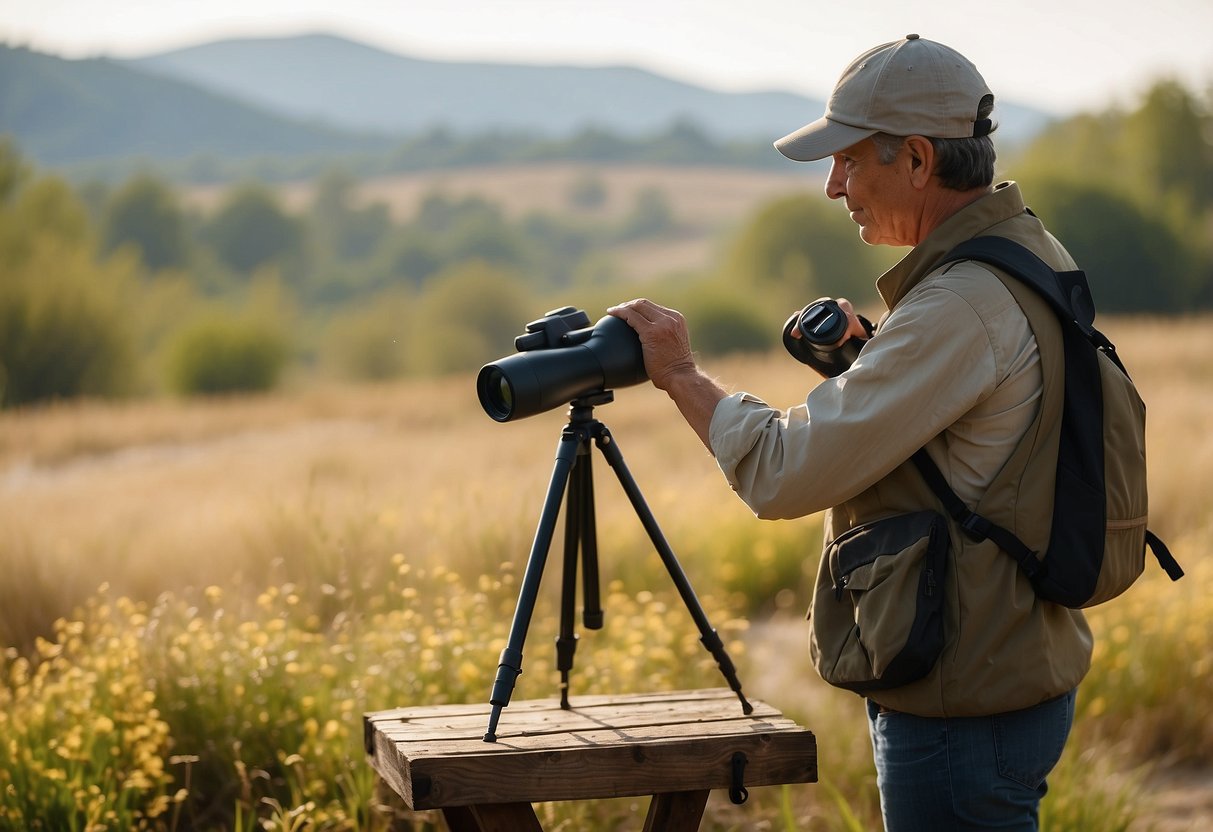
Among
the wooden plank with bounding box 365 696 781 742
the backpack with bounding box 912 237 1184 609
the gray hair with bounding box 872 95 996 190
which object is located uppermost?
the gray hair with bounding box 872 95 996 190

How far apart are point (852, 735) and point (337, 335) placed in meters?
50.6

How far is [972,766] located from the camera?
7.46 feet

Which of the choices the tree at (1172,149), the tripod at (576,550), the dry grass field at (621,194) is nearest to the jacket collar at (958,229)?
the tripod at (576,550)

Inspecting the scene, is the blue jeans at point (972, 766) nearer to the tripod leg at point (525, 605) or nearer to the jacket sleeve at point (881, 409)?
the jacket sleeve at point (881, 409)

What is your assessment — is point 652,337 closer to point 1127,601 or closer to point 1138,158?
point 1127,601

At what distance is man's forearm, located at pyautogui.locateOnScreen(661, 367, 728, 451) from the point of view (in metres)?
2.35

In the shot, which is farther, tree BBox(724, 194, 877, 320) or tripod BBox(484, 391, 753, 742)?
tree BBox(724, 194, 877, 320)

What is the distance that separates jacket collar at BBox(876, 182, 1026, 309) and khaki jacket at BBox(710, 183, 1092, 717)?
6 centimetres

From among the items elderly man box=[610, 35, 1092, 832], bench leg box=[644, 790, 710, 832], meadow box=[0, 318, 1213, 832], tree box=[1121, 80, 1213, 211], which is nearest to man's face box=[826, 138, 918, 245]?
elderly man box=[610, 35, 1092, 832]

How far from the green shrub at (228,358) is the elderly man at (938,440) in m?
35.4

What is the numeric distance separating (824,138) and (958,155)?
24cm

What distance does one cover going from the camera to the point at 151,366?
34.8m

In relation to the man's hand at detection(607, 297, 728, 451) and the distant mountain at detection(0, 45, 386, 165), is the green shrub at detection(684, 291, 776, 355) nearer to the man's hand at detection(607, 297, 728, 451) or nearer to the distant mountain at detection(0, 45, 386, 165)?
the man's hand at detection(607, 297, 728, 451)

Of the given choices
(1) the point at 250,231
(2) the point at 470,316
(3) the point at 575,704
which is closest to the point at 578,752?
(3) the point at 575,704
